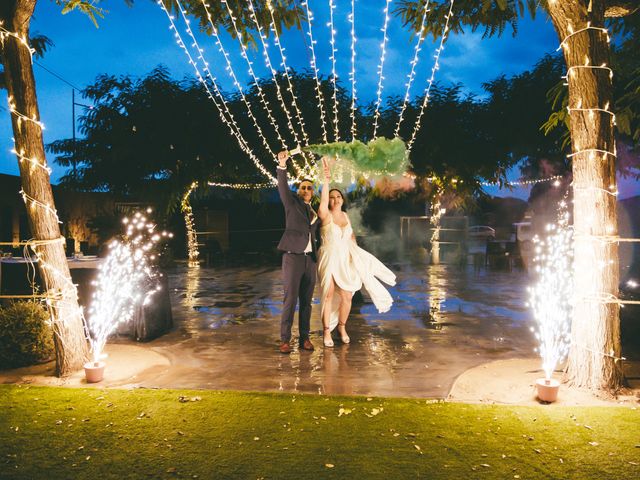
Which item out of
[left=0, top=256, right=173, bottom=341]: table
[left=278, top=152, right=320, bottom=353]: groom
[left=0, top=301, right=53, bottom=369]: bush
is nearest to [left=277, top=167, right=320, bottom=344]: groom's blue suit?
[left=278, top=152, right=320, bottom=353]: groom

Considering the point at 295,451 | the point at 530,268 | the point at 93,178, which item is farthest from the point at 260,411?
the point at 93,178

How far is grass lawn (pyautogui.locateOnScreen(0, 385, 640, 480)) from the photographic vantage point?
133 inches

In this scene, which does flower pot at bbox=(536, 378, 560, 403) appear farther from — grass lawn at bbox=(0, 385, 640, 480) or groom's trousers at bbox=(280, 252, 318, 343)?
groom's trousers at bbox=(280, 252, 318, 343)

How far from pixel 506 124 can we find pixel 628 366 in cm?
1671

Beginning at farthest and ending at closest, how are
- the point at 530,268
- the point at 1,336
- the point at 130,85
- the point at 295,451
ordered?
the point at 130,85 < the point at 530,268 < the point at 1,336 < the point at 295,451

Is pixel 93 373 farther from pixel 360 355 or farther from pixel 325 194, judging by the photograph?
pixel 325 194

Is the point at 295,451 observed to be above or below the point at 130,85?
below

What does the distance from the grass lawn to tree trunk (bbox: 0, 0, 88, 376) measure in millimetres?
737

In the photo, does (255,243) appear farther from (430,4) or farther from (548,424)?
(548,424)

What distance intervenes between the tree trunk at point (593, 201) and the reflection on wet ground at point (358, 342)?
1.39 metres

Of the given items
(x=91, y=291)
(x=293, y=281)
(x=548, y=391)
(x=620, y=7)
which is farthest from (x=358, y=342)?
(x=620, y=7)

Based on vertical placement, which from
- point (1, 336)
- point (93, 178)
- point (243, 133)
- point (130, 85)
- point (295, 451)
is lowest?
point (295, 451)

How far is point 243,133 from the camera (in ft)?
60.4

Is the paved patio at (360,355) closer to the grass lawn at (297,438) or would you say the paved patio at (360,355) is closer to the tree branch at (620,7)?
the grass lawn at (297,438)
